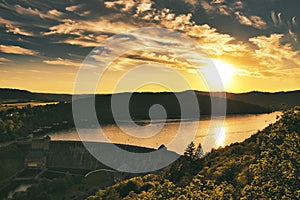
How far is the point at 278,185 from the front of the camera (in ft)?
69.3

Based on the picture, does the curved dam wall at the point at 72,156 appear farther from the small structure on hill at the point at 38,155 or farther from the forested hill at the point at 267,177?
the forested hill at the point at 267,177

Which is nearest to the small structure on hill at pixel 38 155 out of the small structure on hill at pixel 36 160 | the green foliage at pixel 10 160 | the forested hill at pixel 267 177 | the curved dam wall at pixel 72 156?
the small structure on hill at pixel 36 160

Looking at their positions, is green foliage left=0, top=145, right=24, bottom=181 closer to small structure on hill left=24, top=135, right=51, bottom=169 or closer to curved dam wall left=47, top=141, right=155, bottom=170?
small structure on hill left=24, top=135, right=51, bottom=169

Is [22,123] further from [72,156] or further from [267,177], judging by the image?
[267,177]

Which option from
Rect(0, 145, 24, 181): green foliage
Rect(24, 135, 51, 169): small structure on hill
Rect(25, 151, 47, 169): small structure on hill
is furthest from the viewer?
Rect(24, 135, 51, 169): small structure on hill

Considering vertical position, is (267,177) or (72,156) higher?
(267,177)

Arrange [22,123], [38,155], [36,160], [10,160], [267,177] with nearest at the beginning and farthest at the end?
[267,177], [36,160], [38,155], [10,160], [22,123]

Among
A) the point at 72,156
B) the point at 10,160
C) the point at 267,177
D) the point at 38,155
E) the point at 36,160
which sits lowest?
the point at 10,160

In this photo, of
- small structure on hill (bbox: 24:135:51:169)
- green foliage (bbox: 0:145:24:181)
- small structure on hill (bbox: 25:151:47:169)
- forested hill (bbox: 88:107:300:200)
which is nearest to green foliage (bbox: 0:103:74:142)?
green foliage (bbox: 0:145:24:181)

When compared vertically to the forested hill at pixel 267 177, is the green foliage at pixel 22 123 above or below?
below

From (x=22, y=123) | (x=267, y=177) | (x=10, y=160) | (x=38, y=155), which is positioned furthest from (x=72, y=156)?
(x=267, y=177)

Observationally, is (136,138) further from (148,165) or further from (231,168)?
(231,168)

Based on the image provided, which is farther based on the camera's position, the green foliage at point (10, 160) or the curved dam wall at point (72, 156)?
the green foliage at point (10, 160)

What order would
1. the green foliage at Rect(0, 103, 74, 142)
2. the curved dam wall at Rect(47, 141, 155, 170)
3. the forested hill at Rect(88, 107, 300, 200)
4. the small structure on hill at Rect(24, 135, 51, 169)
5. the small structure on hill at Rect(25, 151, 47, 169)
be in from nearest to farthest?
the forested hill at Rect(88, 107, 300, 200)
the curved dam wall at Rect(47, 141, 155, 170)
the small structure on hill at Rect(25, 151, 47, 169)
the small structure on hill at Rect(24, 135, 51, 169)
the green foliage at Rect(0, 103, 74, 142)
